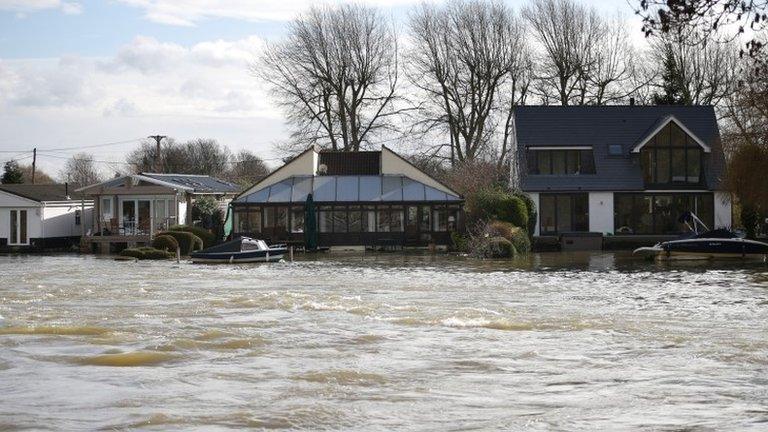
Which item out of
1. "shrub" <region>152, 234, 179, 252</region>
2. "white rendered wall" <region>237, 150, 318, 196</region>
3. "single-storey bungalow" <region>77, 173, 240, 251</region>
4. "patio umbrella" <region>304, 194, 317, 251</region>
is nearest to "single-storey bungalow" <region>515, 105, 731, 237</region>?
"patio umbrella" <region>304, 194, 317, 251</region>

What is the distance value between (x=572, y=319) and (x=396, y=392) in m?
8.09

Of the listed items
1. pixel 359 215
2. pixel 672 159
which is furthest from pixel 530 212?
pixel 359 215

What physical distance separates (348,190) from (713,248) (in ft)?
59.3

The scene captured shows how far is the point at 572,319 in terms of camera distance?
68.2ft

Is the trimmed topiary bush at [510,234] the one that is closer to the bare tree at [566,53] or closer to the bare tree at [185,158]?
the bare tree at [566,53]

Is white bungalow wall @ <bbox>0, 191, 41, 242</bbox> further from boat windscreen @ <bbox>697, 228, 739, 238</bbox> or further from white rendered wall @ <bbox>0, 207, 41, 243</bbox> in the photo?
boat windscreen @ <bbox>697, 228, 739, 238</bbox>

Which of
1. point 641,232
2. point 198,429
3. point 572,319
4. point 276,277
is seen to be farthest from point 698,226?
point 198,429

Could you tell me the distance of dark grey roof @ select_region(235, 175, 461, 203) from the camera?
50.0 metres

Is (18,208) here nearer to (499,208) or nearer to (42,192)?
(42,192)

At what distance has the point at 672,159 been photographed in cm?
5103

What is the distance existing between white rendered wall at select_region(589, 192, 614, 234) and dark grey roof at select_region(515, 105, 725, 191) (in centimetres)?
39

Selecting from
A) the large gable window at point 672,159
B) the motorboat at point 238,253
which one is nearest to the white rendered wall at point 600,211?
the large gable window at point 672,159

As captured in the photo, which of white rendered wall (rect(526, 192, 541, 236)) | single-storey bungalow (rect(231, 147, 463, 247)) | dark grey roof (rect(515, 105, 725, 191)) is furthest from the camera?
dark grey roof (rect(515, 105, 725, 191))

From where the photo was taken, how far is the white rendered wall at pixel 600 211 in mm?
50031
